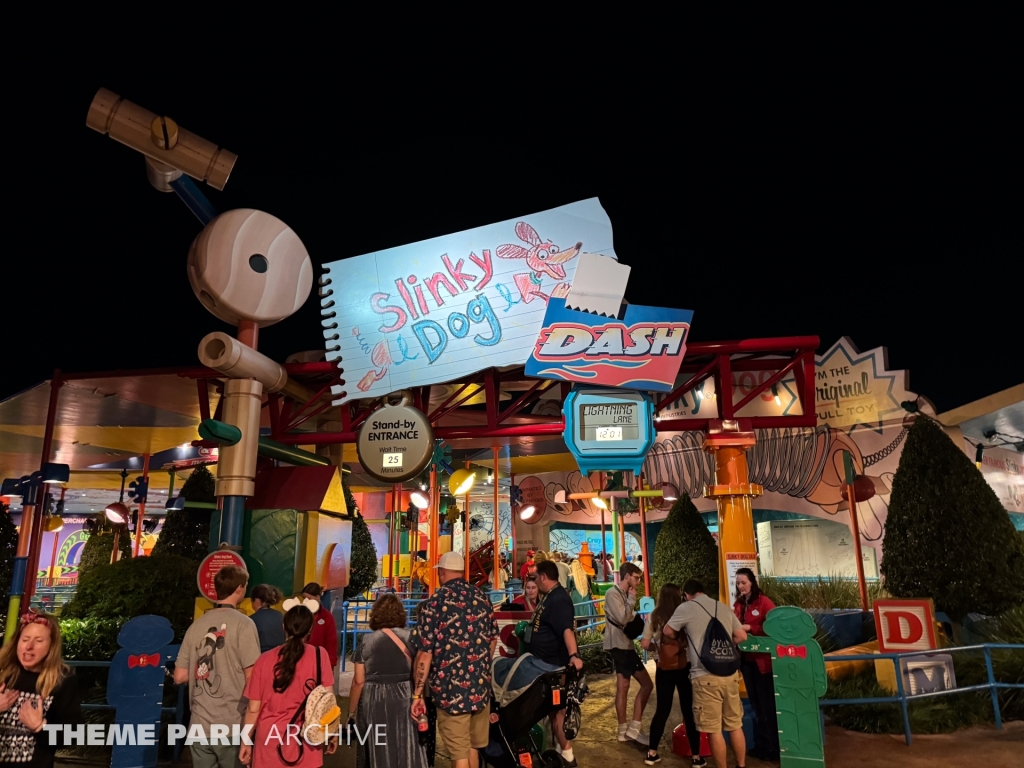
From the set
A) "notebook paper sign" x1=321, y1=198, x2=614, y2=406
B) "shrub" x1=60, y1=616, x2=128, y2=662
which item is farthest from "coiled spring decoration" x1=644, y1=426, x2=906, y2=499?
"shrub" x1=60, y1=616, x2=128, y2=662

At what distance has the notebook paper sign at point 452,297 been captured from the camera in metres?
9.34

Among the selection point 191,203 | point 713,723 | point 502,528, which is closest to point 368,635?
point 713,723

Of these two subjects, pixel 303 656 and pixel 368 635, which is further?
pixel 368 635

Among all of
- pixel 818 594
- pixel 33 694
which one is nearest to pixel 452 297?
pixel 33 694

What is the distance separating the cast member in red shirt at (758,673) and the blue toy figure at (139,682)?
501 centimetres

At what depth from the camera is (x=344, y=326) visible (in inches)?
393

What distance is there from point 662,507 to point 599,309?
14.4 metres

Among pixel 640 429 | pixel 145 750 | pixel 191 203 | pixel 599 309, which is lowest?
pixel 145 750

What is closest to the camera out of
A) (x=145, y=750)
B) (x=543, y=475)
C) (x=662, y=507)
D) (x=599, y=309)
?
(x=145, y=750)

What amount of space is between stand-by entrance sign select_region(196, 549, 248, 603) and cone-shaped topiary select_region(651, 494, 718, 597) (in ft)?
31.3

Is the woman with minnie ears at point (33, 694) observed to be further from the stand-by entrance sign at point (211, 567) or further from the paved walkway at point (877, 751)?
the stand-by entrance sign at point (211, 567)

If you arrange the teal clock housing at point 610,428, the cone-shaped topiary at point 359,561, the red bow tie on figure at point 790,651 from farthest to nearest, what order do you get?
the cone-shaped topiary at point 359,561 → the teal clock housing at point 610,428 → the red bow tie on figure at point 790,651

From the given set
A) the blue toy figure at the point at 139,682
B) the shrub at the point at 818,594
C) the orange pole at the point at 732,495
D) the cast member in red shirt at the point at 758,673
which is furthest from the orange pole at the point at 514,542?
the blue toy figure at the point at 139,682

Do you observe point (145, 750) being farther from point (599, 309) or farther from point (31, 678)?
point (599, 309)
